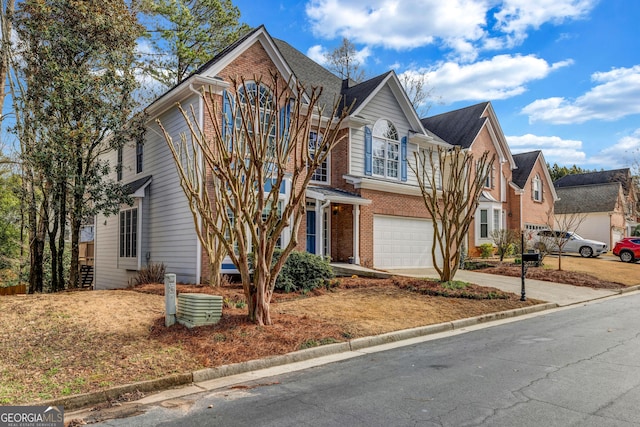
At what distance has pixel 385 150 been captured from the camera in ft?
68.1

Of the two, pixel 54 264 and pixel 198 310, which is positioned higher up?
pixel 54 264

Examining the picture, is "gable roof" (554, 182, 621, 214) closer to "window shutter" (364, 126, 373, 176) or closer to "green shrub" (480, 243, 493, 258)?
"green shrub" (480, 243, 493, 258)

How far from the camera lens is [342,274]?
16438 millimetres

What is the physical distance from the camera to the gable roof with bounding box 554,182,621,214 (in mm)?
40344

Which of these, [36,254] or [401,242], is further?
[401,242]

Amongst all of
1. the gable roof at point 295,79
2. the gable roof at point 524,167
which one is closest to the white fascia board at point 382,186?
the gable roof at point 295,79

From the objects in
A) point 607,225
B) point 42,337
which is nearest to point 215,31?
point 42,337

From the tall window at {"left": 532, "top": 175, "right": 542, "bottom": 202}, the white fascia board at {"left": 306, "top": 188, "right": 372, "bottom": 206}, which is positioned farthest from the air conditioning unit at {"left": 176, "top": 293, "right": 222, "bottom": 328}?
the tall window at {"left": 532, "top": 175, "right": 542, "bottom": 202}

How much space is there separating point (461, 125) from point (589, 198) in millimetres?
20710

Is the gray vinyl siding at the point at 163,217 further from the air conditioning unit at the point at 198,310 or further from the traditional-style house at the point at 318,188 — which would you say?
the air conditioning unit at the point at 198,310

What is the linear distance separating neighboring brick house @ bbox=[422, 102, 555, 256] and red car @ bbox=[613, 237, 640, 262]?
5.75 meters

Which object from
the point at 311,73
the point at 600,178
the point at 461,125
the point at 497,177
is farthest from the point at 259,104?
the point at 600,178

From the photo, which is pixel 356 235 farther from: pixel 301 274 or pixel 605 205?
pixel 605 205

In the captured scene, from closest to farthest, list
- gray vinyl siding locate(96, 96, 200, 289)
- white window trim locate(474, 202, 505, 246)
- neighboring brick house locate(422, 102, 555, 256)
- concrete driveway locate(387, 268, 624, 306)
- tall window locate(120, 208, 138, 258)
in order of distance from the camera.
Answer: concrete driveway locate(387, 268, 624, 306) → gray vinyl siding locate(96, 96, 200, 289) → tall window locate(120, 208, 138, 258) → white window trim locate(474, 202, 505, 246) → neighboring brick house locate(422, 102, 555, 256)
